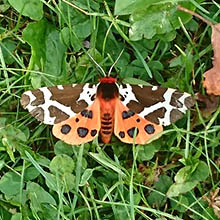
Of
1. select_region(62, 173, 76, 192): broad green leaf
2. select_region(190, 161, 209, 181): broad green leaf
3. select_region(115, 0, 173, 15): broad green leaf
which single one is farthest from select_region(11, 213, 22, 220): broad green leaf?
select_region(115, 0, 173, 15): broad green leaf

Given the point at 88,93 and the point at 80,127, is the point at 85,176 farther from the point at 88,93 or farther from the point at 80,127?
the point at 88,93

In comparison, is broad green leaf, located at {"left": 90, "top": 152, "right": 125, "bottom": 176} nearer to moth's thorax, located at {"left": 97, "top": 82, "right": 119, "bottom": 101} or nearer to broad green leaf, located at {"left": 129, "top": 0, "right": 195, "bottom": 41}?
moth's thorax, located at {"left": 97, "top": 82, "right": 119, "bottom": 101}

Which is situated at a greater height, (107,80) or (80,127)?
(107,80)

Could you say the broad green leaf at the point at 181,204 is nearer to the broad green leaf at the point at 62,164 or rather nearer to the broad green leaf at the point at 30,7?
the broad green leaf at the point at 62,164

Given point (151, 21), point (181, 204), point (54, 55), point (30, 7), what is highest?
point (30, 7)

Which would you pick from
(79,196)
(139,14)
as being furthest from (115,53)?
(79,196)

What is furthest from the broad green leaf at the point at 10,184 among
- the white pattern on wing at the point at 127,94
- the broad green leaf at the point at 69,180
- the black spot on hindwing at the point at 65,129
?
the white pattern on wing at the point at 127,94

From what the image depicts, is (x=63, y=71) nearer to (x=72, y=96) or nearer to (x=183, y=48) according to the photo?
(x=72, y=96)

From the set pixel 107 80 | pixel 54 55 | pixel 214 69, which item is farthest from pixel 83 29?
pixel 214 69

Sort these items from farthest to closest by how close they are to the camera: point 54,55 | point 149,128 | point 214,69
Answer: point 54,55 → point 214,69 → point 149,128
